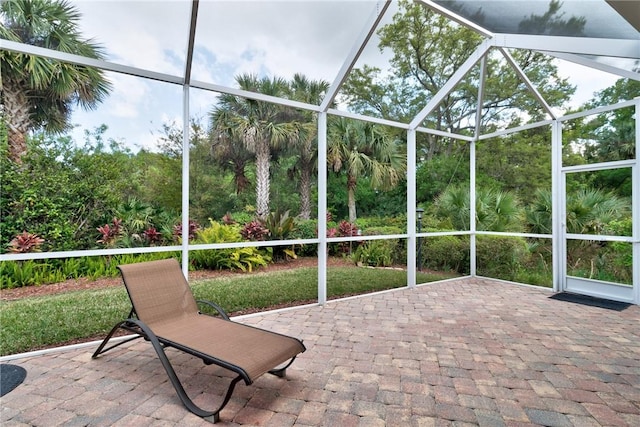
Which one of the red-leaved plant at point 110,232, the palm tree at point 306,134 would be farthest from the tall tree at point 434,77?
the red-leaved plant at point 110,232

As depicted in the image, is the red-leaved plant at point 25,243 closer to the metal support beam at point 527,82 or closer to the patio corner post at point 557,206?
the metal support beam at point 527,82

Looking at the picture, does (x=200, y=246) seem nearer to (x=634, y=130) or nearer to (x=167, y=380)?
(x=167, y=380)

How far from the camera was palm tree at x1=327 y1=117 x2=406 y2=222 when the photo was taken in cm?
583

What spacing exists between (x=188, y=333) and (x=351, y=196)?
4.04 meters

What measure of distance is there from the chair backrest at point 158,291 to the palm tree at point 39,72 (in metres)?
2.45

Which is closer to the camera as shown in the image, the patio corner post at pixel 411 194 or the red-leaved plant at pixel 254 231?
the red-leaved plant at pixel 254 231

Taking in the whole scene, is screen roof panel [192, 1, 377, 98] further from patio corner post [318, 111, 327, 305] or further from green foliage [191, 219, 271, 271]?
green foliage [191, 219, 271, 271]

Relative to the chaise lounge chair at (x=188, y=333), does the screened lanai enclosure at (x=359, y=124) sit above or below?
above

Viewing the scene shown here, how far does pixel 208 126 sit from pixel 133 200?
1.51 metres

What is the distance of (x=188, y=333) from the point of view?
9.25 ft

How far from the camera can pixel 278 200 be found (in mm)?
5586

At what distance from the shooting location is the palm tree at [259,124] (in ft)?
16.2

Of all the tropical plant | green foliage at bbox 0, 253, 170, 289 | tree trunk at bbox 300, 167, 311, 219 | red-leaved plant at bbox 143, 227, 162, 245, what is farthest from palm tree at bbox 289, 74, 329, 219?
the tropical plant

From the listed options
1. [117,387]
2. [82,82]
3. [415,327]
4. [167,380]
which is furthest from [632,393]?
[82,82]
